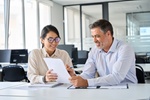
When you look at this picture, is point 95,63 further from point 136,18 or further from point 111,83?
point 136,18

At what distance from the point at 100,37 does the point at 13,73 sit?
2.67m

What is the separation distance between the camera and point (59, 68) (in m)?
1.81

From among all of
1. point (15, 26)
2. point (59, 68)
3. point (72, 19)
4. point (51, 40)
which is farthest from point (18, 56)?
point (72, 19)

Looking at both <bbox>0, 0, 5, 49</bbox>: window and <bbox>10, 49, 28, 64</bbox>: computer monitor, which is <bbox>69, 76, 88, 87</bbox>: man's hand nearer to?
<bbox>10, 49, 28, 64</bbox>: computer monitor

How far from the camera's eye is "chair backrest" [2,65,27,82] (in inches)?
165

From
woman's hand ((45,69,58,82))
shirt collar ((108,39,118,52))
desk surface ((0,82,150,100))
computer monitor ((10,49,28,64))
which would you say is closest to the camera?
desk surface ((0,82,150,100))

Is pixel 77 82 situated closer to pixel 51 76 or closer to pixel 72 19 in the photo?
pixel 51 76

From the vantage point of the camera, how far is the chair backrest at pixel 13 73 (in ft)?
13.7

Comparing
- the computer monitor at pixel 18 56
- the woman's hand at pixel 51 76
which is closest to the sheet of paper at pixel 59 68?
the woman's hand at pixel 51 76

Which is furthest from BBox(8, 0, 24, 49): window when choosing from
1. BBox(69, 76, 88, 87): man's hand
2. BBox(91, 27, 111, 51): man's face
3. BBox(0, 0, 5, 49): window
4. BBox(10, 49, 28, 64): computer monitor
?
BBox(69, 76, 88, 87): man's hand

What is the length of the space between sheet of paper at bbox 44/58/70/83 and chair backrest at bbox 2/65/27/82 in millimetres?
2460

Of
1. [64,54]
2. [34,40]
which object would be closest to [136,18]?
[34,40]

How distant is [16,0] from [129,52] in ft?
17.8

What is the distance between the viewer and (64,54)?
7.96 ft
